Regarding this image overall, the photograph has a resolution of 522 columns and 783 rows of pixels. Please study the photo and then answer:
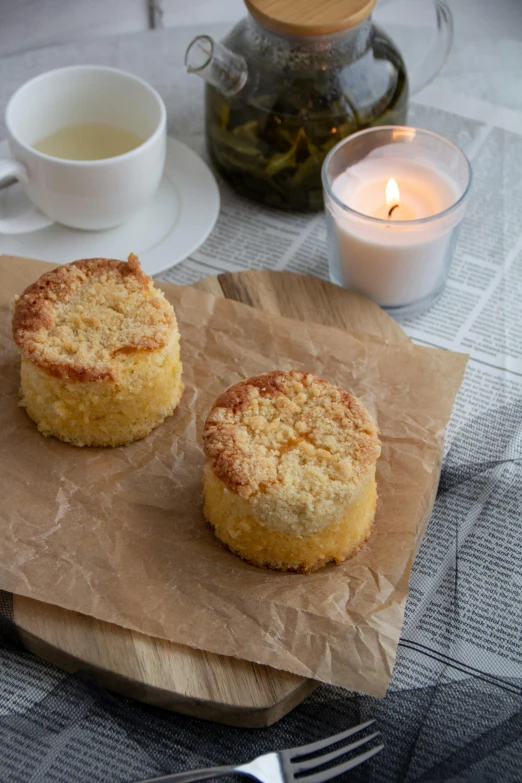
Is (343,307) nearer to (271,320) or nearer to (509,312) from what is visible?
(271,320)

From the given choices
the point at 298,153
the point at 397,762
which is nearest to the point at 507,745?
the point at 397,762

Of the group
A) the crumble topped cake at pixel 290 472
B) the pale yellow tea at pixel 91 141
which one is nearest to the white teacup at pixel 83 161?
the pale yellow tea at pixel 91 141

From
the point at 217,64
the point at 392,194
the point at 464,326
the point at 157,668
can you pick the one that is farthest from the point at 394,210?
the point at 157,668

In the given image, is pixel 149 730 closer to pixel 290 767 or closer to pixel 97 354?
pixel 290 767

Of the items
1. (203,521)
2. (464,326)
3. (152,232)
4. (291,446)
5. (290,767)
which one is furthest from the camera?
(152,232)

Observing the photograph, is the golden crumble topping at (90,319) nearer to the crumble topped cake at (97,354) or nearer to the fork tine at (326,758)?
the crumble topped cake at (97,354)

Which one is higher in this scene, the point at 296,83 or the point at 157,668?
the point at 296,83

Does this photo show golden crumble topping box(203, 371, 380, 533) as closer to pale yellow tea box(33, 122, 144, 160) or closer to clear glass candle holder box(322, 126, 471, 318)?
clear glass candle holder box(322, 126, 471, 318)

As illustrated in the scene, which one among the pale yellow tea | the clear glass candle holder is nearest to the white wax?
the clear glass candle holder
